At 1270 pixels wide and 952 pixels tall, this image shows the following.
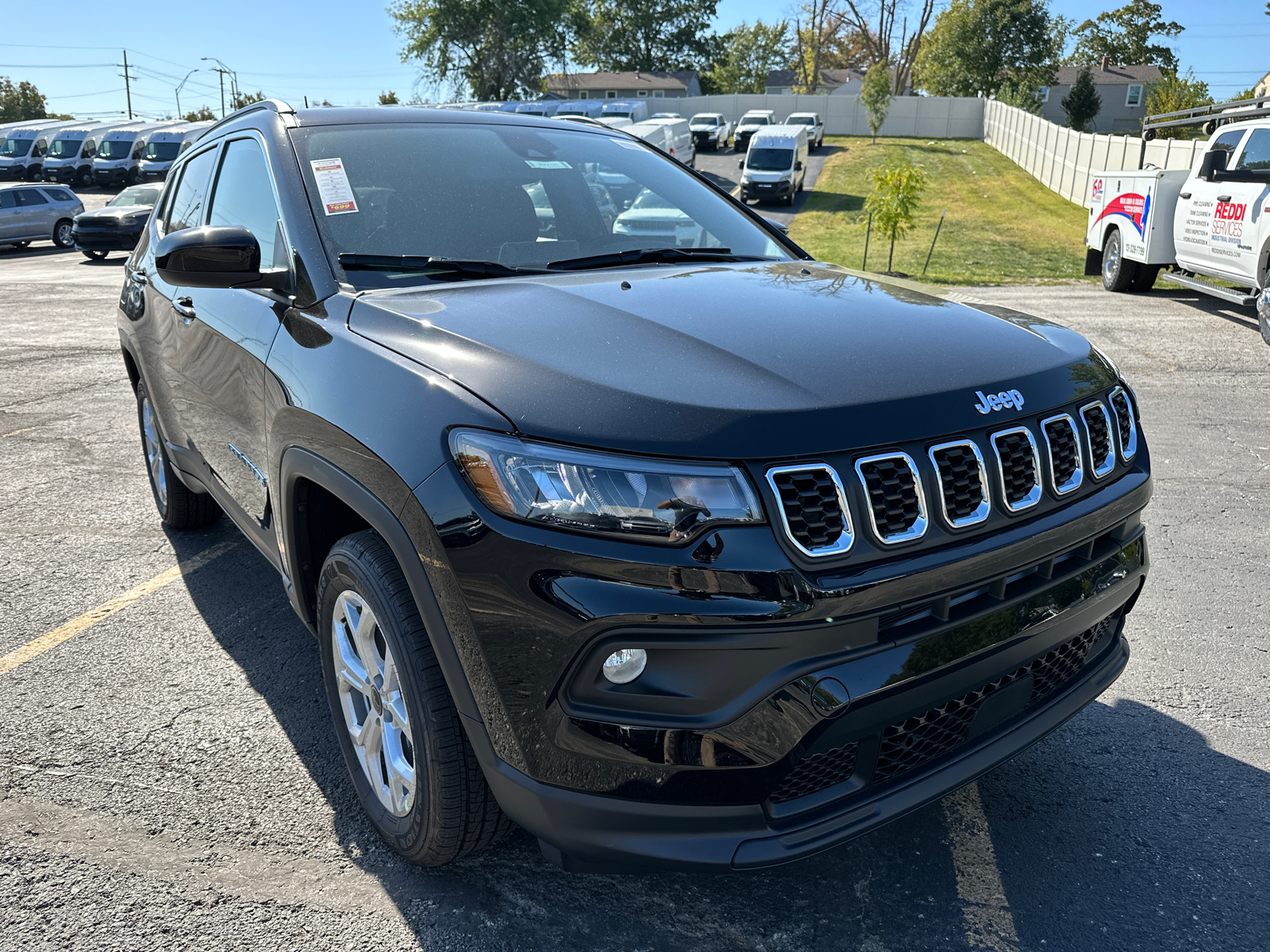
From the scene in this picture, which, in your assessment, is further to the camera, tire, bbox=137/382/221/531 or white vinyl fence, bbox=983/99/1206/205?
white vinyl fence, bbox=983/99/1206/205

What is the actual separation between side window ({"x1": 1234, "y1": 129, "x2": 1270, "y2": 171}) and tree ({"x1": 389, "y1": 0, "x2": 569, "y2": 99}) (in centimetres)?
5922

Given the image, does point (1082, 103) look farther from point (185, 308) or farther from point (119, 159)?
point (185, 308)

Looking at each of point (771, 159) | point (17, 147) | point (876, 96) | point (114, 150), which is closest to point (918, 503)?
point (771, 159)

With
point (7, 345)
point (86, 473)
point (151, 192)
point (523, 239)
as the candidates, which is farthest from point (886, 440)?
point (151, 192)

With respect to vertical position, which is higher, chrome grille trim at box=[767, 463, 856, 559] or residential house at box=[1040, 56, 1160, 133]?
residential house at box=[1040, 56, 1160, 133]

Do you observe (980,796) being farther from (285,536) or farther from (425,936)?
(285,536)

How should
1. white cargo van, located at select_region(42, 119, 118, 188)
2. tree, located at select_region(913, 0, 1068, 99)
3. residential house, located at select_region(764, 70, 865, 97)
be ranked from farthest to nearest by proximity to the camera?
residential house, located at select_region(764, 70, 865, 97)
tree, located at select_region(913, 0, 1068, 99)
white cargo van, located at select_region(42, 119, 118, 188)

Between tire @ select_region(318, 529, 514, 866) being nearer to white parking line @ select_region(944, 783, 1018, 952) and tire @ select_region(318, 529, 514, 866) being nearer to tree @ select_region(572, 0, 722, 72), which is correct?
white parking line @ select_region(944, 783, 1018, 952)

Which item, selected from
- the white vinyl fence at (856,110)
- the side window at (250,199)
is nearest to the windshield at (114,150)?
the white vinyl fence at (856,110)

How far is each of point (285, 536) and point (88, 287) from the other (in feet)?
54.5

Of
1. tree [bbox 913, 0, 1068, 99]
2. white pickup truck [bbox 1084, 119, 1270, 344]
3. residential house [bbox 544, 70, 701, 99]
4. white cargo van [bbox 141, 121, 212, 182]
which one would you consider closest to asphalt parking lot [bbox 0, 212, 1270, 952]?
white pickup truck [bbox 1084, 119, 1270, 344]

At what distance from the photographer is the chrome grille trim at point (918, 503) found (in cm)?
180

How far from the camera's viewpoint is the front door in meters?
2.80

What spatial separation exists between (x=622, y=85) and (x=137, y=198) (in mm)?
66608
